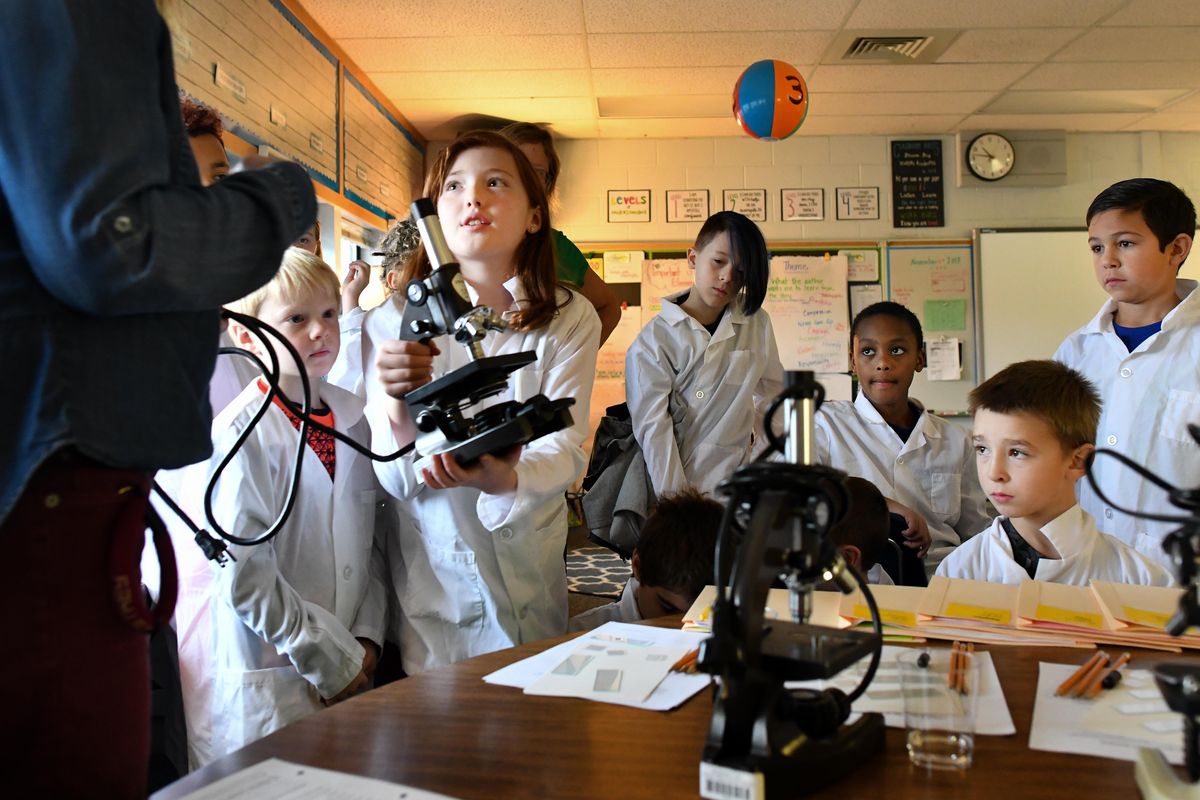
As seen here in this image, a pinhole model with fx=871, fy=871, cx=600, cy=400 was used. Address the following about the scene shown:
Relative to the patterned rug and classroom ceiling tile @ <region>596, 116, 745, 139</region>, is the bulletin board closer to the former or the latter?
classroom ceiling tile @ <region>596, 116, 745, 139</region>

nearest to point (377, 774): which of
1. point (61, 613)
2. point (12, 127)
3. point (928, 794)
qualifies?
point (61, 613)

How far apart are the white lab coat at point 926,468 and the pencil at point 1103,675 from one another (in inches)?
53.9

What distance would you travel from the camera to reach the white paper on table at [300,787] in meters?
0.71

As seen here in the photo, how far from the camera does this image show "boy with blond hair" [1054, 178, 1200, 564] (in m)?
2.23

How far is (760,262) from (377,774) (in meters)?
2.30

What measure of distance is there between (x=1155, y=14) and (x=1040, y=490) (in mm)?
3460

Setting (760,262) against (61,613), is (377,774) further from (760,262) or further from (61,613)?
(760,262)

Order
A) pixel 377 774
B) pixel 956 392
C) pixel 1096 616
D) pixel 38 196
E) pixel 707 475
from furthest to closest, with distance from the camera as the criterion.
→ pixel 956 392, pixel 707 475, pixel 1096 616, pixel 377 774, pixel 38 196

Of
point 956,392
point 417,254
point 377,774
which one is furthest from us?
point 956,392

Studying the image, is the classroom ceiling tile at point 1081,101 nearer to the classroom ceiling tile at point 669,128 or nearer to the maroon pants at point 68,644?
the classroom ceiling tile at point 669,128

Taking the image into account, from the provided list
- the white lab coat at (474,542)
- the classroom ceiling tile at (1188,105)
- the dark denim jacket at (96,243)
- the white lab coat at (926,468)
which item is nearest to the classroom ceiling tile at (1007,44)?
the classroom ceiling tile at (1188,105)

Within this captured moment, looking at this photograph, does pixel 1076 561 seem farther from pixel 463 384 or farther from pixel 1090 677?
pixel 463 384

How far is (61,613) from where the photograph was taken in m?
0.63

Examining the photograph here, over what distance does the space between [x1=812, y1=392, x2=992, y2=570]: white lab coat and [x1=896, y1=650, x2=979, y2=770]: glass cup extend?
161 centimetres
